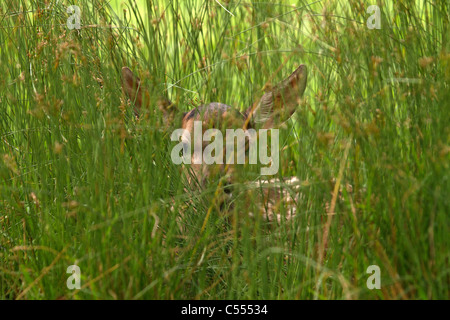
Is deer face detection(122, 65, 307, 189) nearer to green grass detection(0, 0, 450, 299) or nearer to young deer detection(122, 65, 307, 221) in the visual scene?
young deer detection(122, 65, 307, 221)

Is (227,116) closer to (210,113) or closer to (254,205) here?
(210,113)

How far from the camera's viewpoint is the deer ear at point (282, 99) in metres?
3.41

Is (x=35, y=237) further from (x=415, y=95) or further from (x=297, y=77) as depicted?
(x=415, y=95)

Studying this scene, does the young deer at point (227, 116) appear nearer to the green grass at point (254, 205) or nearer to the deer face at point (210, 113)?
the deer face at point (210, 113)

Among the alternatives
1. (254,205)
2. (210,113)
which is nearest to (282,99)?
(210,113)

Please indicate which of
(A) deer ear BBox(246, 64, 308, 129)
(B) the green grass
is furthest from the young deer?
(B) the green grass

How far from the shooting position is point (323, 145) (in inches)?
102

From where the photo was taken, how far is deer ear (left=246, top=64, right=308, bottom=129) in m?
3.41

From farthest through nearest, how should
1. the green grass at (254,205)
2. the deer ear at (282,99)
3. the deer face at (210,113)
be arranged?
the deer face at (210,113)
the deer ear at (282,99)
the green grass at (254,205)

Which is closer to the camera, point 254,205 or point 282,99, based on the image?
point 254,205

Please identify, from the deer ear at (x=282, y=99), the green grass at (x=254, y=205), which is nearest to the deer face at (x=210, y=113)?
the deer ear at (x=282, y=99)

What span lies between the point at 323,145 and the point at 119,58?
6.31 feet

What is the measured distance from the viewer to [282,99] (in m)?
3.50
